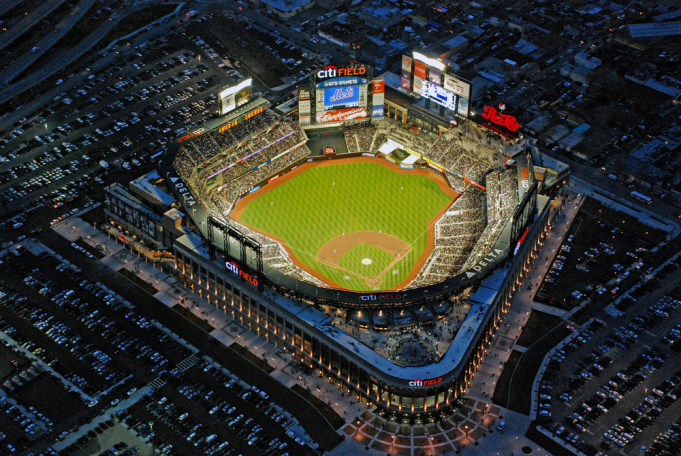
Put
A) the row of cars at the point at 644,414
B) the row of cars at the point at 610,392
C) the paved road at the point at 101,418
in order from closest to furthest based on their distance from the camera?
1. the paved road at the point at 101,418
2. the row of cars at the point at 644,414
3. the row of cars at the point at 610,392

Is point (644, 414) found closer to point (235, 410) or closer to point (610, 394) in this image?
point (610, 394)

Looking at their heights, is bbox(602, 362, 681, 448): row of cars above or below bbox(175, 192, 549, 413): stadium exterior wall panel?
below

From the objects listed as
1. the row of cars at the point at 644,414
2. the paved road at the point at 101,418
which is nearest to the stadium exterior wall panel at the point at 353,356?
the paved road at the point at 101,418

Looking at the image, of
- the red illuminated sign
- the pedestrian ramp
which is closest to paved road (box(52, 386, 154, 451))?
the pedestrian ramp

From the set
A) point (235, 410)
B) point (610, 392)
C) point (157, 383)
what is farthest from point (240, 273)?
point (610, 392)

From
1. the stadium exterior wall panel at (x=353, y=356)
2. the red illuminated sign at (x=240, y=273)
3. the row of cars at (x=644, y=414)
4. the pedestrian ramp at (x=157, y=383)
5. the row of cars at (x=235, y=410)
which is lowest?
the row of cars at (x=644, y=414)

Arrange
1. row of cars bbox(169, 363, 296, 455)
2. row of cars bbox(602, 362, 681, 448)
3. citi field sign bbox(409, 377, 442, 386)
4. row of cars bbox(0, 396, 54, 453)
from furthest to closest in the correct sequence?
row of cars bbox(602, 362, 681, 448)
row of cars bbox(0, 396, 54, 453)
row of cars bbox(169, 363, 296, 455)
citi field sign bbox(409, 377, 442, 386)

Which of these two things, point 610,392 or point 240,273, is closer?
point 610,392

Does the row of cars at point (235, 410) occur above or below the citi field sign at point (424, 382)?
below

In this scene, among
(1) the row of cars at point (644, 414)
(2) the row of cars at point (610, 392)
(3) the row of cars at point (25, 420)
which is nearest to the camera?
(3) the row of cars at point (25, 420)

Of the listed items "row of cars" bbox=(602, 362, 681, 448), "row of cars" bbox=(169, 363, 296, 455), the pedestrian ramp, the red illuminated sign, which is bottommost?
"row of cars" bbox=(602, 362, 681, 448)

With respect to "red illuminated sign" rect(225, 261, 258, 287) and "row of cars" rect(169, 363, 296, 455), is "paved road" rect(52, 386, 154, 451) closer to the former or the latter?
"row of cars" rect(169, 363, 296, 455)

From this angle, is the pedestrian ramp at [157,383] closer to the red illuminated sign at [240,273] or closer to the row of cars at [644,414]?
the red illuminated sign at [240,273]
